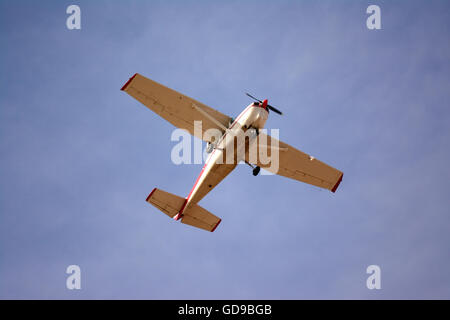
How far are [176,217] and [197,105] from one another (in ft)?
22.7

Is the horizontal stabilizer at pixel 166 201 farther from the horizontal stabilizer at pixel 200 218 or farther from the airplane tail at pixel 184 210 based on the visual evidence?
the horizontal stabilizer at pixel 200 218

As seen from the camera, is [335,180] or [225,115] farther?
[335,180]

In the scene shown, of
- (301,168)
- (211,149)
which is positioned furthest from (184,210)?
(301,168)

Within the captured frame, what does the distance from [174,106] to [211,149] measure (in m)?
3.10

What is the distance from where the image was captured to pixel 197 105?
2330 cm

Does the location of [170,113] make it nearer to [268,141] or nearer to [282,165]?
[268,141]

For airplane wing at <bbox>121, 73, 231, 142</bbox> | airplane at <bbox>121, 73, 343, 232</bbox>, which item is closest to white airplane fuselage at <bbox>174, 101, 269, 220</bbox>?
airplane at <bbox>121, 73, 343, 232</bbox>

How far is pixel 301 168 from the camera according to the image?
2612 cm

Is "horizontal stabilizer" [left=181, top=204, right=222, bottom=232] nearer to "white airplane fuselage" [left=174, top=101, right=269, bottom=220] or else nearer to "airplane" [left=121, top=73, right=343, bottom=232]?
"airplane" [left=121, top=73, right=343, bottom=232]

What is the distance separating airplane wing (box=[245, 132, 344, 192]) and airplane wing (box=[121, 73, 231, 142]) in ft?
9.96

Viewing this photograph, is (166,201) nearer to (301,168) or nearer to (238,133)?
(238,133)

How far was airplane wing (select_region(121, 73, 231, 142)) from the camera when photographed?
22578 mm
